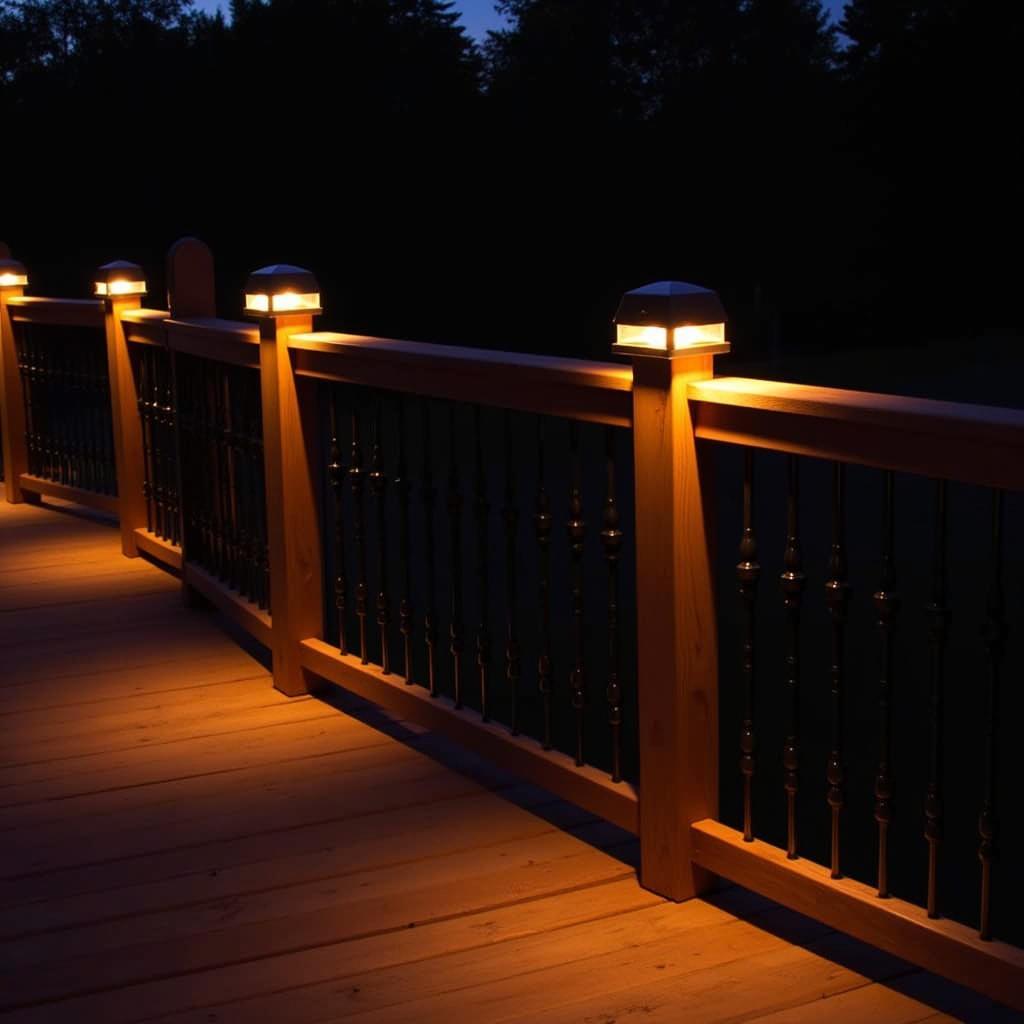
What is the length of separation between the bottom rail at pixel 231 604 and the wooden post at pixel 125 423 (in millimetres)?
968

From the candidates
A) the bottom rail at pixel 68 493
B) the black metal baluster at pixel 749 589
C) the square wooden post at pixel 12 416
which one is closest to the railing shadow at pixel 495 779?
the black metal baluster at pixel 749 589

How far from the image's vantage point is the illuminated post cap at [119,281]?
5.99 metres

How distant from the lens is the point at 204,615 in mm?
5312

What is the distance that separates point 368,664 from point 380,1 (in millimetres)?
35572

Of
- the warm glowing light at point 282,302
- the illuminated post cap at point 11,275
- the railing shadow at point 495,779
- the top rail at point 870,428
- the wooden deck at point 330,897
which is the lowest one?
the railing shadow at point 495,779

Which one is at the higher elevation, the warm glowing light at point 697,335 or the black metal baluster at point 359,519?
the warm glowing light at point 697,335

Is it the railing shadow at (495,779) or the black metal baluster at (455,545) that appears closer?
the railing shadow at (495,779)

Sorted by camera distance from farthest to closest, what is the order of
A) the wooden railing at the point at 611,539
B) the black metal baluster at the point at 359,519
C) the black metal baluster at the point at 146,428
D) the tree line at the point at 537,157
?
the tree line at the point at 537,157
the black metal baluster at the point at 146,428
the black metal baluster at the point at 359,519
the wooden railing at the point at 611,539

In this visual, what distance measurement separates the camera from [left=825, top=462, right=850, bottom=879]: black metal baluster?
7.98ft

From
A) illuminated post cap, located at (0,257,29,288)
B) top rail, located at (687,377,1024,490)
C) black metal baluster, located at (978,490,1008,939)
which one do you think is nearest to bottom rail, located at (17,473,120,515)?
illuminated post cap, located at (0,257,29,288)

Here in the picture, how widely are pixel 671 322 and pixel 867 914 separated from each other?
1.06 m

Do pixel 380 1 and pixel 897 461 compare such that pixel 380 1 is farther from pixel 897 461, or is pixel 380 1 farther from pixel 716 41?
pixel 897 461

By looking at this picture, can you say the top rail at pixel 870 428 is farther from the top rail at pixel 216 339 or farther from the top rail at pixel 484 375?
the top rail at pixel 216 339

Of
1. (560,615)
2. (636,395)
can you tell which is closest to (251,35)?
(560,615)
